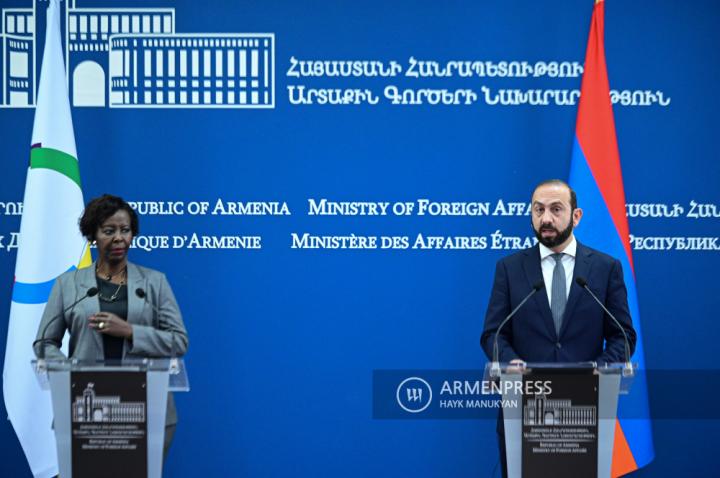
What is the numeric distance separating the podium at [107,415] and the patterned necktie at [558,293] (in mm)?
1455

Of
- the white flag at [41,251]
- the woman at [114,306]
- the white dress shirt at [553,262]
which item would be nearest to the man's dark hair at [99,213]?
the woman at [114,306]

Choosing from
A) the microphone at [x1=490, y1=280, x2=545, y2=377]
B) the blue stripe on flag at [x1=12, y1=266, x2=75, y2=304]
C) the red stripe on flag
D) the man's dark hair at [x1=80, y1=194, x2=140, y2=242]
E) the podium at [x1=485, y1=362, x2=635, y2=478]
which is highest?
the red stripe on flag

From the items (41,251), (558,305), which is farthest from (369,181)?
(41,251)

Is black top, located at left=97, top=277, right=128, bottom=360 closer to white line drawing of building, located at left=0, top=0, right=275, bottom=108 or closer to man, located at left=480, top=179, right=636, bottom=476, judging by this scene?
man, located at left=480, top=179, right=636, bottom=476

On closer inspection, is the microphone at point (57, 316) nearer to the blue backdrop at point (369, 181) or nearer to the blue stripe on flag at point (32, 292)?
the blue stripe on flag at point (32, 292)

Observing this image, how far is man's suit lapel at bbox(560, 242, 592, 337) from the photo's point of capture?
11.0ft

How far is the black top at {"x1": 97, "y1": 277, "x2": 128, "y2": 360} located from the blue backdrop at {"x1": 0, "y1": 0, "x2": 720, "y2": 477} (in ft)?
4.23

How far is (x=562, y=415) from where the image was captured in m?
2.90

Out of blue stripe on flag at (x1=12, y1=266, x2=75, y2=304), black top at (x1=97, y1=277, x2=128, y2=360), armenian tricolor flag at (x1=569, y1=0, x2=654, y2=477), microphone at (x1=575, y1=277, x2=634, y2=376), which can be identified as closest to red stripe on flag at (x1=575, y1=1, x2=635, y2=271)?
armenian tricolor flag at (x1=569, y1=0, x2=654, y2=477)

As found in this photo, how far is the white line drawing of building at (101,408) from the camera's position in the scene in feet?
9.53

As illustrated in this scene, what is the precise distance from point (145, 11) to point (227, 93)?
61cm

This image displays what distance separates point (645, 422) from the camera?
4.41 m

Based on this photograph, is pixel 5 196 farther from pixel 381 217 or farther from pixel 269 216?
pixel 381 217

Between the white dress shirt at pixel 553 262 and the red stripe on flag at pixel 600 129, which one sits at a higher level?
the red stripe on flag at pixel 600 129
